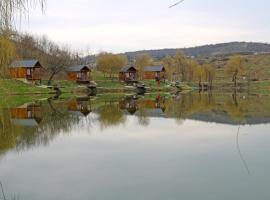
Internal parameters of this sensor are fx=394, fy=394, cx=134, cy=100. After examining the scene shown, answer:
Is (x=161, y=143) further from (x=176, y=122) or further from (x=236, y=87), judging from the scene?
(x=236, y=87)

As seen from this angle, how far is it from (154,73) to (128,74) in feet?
20.4

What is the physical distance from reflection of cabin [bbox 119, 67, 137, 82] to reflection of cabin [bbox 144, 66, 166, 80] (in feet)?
16.5

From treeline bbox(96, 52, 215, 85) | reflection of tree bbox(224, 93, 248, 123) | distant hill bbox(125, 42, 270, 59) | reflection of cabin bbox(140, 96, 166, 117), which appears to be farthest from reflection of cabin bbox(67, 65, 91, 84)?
distant hill bbox(125, 42, 270, 59)

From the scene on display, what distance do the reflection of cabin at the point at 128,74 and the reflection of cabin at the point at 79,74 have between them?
653 centimetres

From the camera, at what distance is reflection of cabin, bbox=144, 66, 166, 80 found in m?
62.3

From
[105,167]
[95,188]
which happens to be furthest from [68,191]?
[105,167]

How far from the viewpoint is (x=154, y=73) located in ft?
207

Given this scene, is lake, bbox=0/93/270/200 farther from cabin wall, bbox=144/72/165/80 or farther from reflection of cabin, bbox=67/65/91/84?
cabin wall, bbox=144/72/165/80

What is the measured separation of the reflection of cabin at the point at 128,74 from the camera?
190 feet

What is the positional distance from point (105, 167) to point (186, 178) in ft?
6.47

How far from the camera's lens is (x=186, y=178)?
771 centimetres

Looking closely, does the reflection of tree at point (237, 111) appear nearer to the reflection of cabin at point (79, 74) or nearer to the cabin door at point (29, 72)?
the cabin door at point (29, 72)

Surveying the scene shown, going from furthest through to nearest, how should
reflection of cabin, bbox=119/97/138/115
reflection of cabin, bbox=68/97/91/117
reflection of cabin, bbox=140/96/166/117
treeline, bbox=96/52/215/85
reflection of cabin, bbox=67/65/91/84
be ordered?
1. treeline, bbox=96/52/215/85
2. reflection of cabin, bbox=67/65/91/84
3. reflection of cabin, bbox=119/97/138/115
4. reflection of cabin, bbox=68/97/91/117
5. reflection of cabin, bbox=140/96/166/117

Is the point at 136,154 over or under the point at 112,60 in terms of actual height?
under
